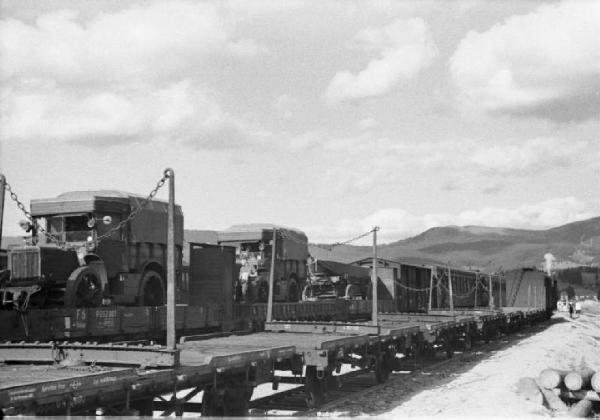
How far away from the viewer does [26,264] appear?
14.3 m

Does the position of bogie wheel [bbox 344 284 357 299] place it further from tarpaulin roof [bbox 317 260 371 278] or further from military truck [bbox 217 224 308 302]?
military truck [bbox 217 224 308 302]

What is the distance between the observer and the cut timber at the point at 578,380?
42.9 feet

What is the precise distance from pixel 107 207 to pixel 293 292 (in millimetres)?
11085

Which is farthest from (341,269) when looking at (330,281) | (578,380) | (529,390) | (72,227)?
(578,380)

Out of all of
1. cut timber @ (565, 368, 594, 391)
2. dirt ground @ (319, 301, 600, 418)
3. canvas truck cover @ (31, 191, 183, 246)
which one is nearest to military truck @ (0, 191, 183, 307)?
canvas truck cover @ (31, 191, 183, 246)

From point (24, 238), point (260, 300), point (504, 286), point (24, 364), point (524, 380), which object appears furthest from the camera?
point (504, 286)

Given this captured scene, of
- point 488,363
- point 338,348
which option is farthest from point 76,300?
point 488,363

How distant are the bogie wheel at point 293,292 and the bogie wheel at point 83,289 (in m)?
11.4

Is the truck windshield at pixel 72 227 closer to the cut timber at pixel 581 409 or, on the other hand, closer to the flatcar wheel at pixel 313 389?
the flatcar wheel at pixel 313 389

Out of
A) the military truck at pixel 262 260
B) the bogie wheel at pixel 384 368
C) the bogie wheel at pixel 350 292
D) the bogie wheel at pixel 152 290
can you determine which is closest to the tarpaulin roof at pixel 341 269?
the bogie wheel at pixel 350 292

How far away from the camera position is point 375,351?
581 inches

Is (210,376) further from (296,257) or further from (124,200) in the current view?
(296,257)

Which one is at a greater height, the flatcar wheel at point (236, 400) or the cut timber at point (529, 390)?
the flatcar wheel at point (236, 400)

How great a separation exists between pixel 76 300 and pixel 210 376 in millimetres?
6812
